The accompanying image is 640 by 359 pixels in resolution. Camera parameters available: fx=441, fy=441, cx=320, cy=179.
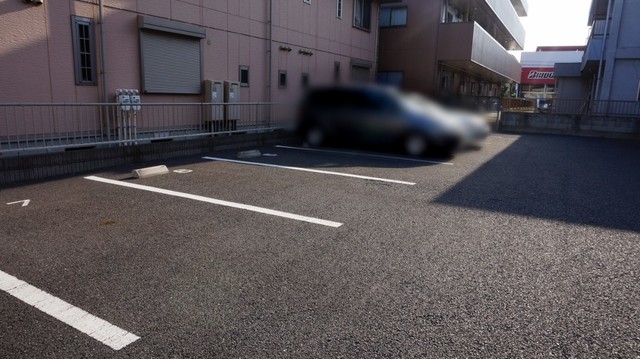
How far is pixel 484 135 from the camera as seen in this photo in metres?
1.07

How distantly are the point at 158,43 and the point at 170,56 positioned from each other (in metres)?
0.53

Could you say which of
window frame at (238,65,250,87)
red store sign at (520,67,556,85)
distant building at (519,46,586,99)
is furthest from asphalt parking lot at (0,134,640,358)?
distant building at (519,46,586,99)

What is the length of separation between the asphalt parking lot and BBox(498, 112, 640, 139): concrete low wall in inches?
480

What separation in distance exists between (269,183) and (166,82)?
18.1 feet

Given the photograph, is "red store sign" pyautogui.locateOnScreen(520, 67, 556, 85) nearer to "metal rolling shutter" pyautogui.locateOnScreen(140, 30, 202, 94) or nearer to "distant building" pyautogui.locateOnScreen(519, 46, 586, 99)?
"distant building" pyautogui.locateOnScreen(519, 46, 586, 99)

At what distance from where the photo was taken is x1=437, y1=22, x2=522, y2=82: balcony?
2123 millimetres

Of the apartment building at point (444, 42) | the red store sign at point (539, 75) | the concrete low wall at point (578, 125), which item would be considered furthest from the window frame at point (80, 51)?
the red store sign at point (539, 75)

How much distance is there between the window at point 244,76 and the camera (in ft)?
48.1

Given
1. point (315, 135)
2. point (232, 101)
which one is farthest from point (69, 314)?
point (232, 101)

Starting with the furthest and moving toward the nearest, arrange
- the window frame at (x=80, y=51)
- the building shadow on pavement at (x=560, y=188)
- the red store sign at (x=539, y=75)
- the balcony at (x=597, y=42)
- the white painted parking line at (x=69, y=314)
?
the red store sign at (x=539, y=75)
the balcony at (x=597, y=42)
the window frame at (x=80, y=51)
the building shadow on pavement at (x=560, y=188)
the white painted parking line at (x=69, y=314)

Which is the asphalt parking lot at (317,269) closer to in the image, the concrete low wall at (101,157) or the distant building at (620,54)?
the concrete low wall at (101,157)

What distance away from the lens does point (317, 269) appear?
439cm

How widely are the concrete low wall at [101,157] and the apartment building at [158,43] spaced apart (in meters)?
1.55

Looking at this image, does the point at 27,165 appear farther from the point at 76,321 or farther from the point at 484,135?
the point at 484,135
